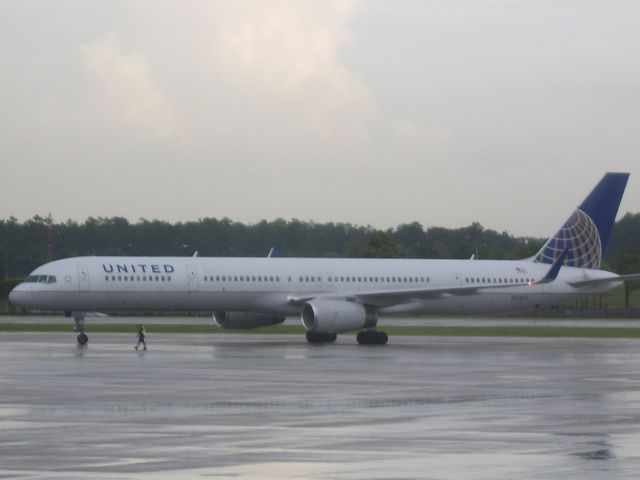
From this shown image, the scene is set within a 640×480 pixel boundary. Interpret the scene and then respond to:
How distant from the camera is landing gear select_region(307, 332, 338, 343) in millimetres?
48625

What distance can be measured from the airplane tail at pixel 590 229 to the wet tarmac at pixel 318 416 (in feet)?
62.7

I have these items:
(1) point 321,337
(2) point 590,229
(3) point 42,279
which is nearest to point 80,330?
(3) point 42,279

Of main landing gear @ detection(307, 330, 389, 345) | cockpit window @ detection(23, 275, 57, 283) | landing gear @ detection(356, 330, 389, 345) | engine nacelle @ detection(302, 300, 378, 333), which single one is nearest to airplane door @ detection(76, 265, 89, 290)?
cockpit window @ detection(23, 275, 57, 283)

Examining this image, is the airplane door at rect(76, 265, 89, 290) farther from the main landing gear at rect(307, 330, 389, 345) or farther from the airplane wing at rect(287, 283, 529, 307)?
the main landing gear at rect(307, 330, 389, 345)

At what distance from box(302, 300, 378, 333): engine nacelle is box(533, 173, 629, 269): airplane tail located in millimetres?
12044

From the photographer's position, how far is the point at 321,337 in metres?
48.9

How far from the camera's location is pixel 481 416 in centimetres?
2034

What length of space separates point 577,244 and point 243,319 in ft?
49.6

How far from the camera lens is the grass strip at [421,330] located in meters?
57.2

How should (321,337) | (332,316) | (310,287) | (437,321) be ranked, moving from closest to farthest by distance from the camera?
(332,316) < (321,337) < (310,287) < (437,321)

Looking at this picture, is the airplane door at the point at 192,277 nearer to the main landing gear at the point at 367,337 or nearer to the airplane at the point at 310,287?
the airplane at the point at 310,287

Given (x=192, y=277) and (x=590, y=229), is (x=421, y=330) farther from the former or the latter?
(x=192, y=277)

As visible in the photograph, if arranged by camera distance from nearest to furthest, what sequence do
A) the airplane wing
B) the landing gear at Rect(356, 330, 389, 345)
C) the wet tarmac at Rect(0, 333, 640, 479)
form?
the wet tarmac at Rect(0, 333, 640, 479) → the landing gear at Rect(356, 330, 389, 345) → the airplane wing

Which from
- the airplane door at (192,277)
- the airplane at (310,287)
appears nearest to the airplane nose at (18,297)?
the airplane at (310,287)
